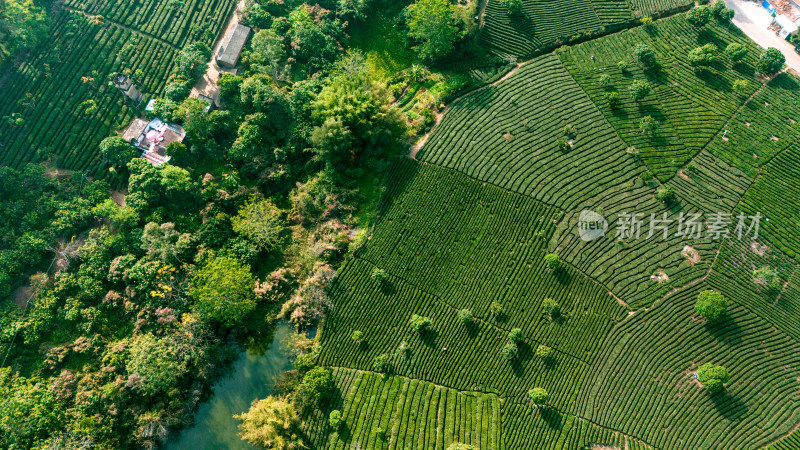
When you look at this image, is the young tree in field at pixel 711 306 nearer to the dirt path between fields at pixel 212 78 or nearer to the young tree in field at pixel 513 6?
the young tree in field at pixel 513 6

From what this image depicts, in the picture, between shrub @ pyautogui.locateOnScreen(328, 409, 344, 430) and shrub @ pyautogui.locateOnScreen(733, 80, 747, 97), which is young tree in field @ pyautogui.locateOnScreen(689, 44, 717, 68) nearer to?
shrub @ pyautogui.locateOnScreen(733, 80, 747, 97)

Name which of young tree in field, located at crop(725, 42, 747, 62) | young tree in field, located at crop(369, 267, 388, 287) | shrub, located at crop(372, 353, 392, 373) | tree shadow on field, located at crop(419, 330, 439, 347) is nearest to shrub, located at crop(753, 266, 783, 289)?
young tree in field, located at crop(725, 42, 747, 62)

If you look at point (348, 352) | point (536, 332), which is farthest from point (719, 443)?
point (348, 352)

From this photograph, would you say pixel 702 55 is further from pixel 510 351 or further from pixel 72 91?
pixel 72 91

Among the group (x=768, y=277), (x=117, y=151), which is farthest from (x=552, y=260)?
(x=117, y=151)

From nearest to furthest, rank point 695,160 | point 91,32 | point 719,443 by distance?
point 719,443
point 695,160
point 91,32

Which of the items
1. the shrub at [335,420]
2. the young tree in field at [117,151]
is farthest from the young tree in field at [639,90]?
the young tree in field at [117,151]

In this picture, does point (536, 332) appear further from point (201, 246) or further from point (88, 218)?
point (88, 218)
